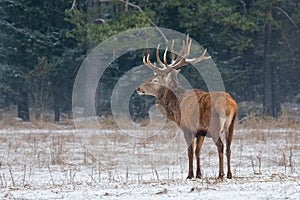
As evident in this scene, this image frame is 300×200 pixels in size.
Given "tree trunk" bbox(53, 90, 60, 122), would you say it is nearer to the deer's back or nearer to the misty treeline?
the misty treeline

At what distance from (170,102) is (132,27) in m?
13.8

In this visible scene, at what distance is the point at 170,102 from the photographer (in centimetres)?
1070

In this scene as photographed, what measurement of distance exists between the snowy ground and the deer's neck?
1024mm

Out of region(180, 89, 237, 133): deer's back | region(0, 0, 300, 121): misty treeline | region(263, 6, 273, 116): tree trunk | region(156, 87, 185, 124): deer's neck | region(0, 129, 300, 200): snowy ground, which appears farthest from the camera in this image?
region(263, 6, 273, 116): tree trunk

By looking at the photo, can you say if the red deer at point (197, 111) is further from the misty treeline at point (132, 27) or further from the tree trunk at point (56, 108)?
the tree trunk at point (56, 108)

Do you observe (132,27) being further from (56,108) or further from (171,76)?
(171,76)

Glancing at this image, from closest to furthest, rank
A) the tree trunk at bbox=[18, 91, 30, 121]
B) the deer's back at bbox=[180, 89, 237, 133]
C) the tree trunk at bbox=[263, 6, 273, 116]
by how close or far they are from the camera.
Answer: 1. the deer's back at bbox=[180, 89, 237, 133]
2. the tree trunk at bbox=[263, 6, 273, 116]
3. the tree trunk at bbox=[18, 91, 30, 121]

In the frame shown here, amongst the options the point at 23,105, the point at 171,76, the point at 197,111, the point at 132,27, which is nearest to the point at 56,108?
the point at 23,105

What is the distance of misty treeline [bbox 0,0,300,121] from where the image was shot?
2541 cm

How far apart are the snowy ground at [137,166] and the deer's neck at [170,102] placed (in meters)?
1.02

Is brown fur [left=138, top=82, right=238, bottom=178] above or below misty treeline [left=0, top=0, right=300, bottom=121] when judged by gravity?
below

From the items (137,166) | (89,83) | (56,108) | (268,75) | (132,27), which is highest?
(132,27)

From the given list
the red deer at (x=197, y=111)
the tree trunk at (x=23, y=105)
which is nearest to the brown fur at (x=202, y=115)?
the red deer at (x=197, y=111)

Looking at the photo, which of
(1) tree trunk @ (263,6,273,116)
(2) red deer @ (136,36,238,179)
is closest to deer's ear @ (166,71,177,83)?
(2) red deer @ (136,36,238,179)
